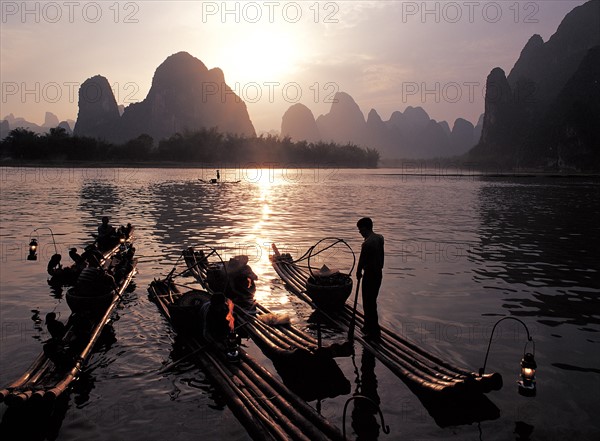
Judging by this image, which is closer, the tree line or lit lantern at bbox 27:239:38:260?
lit lantern at bbox 27:239:38:260

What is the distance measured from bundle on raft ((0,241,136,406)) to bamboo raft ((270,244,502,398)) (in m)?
5.75

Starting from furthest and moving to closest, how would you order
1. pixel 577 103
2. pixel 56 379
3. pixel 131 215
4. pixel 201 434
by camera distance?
pixel 577 103
pixel 131 215
pixel 56 379
pixel 201 434

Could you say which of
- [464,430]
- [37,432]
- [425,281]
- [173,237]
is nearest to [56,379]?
[37,432]

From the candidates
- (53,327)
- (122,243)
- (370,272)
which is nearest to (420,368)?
(370,272)

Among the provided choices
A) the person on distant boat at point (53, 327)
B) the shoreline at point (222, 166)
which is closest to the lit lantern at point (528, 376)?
the person on distant boat at point (53, 327)

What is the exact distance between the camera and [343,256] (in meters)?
20.5

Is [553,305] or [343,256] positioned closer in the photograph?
[553,305]

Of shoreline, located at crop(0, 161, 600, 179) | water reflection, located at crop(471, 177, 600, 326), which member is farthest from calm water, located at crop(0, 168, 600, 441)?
shoreline, located at crop(0, 161, 600, 179)

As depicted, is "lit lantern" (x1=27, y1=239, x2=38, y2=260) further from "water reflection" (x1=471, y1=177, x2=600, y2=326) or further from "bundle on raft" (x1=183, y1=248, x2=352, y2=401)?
"water reflection" (x1=471, y1=177, x2=600, y2=326)

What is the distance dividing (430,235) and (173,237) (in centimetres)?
1536

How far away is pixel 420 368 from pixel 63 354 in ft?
21.6

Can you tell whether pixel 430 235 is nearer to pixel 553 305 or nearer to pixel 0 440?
pixel 553 305

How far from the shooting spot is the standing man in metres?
9.85

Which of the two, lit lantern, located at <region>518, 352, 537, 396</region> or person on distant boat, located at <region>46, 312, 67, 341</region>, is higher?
person on distant boat, located at <region>46, 312, 67, 341</region>
